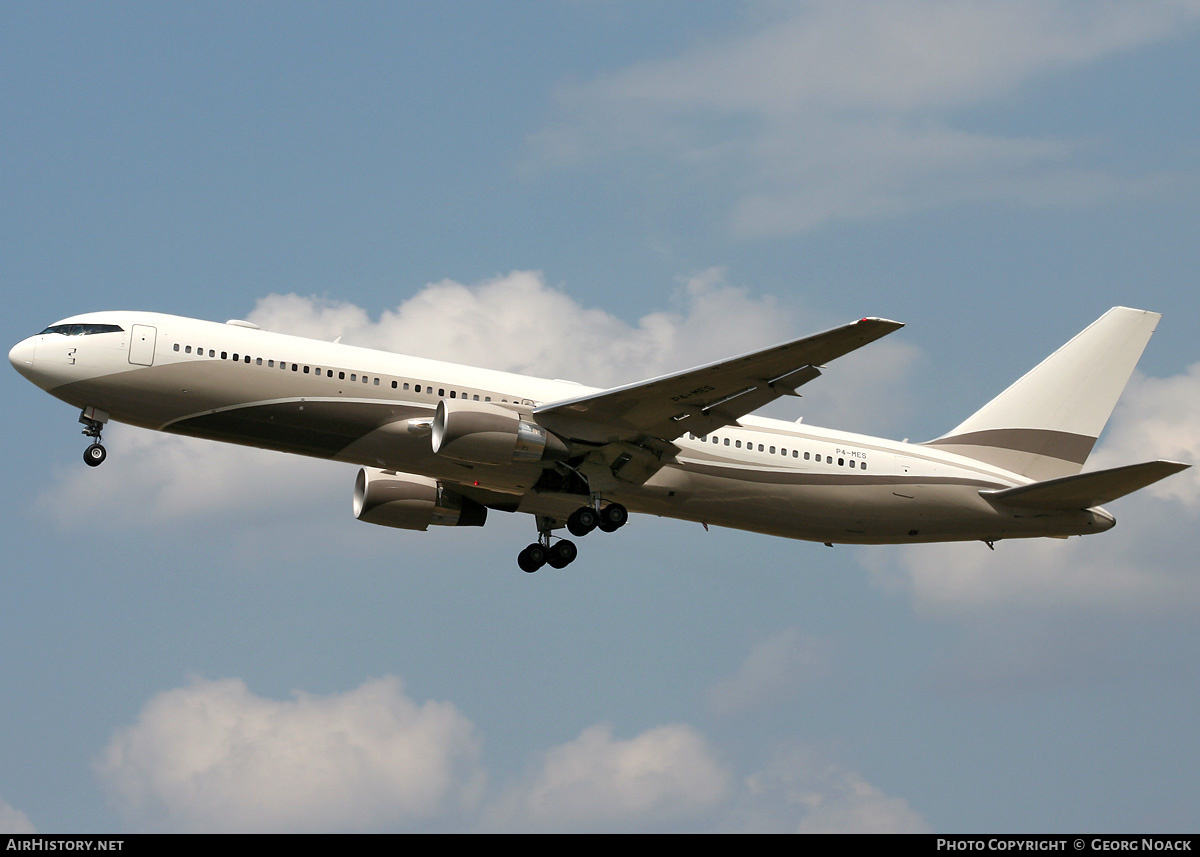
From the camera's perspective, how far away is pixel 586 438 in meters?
35.4

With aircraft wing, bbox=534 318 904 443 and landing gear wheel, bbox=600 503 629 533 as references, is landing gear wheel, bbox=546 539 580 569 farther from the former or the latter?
aircraft wing, bbox=534 318 904 443

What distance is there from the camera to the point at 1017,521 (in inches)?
1542

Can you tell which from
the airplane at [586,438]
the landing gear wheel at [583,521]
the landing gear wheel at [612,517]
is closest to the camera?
the airplane at [586,438]

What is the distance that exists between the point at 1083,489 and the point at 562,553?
15.4m

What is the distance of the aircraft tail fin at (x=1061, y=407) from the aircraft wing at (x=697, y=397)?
31.4ft

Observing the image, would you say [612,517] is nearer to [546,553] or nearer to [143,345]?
[546,553]

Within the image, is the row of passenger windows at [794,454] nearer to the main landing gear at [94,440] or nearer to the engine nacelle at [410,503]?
the engine nacelle at [410,503]

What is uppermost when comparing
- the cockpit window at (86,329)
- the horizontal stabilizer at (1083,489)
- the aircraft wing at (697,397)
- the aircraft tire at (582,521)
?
the cockpit window at (86,329)

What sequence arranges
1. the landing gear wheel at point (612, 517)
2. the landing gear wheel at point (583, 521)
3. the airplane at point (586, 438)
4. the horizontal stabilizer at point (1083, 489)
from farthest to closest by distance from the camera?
the landing gear wheel at point (612, 517)
the landing gear wheel at point (583, 521)
the horizontal stabilizer at point (1083, 489)
the airplane at point (586, 438)

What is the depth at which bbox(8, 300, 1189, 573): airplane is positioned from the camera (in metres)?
33.7

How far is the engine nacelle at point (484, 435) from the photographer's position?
33.8m

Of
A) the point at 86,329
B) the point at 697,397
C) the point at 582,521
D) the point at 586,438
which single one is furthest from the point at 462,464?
the point at 86,329

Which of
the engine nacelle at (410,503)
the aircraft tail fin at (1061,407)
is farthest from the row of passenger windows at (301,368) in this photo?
the aircraft tail fin at (1061,407)
